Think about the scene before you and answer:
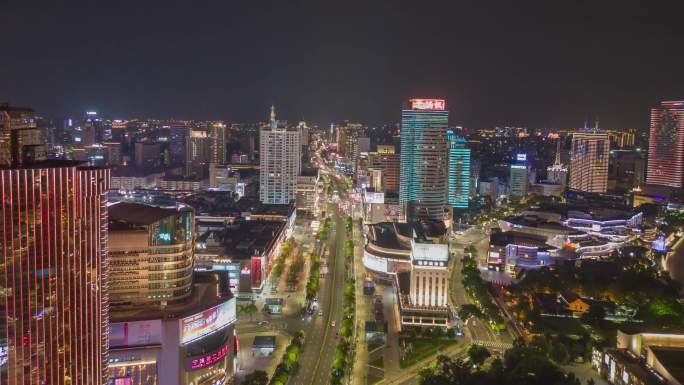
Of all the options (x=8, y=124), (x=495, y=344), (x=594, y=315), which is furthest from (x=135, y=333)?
(x=594, y=315)

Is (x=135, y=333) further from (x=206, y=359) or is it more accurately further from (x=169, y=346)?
(x=206, y=359)

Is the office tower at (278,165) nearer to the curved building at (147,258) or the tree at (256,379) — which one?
the curved building at (147,258)

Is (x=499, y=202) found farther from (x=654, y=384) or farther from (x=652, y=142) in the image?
(x=654, y=384)

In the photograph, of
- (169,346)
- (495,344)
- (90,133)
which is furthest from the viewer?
(90,133)

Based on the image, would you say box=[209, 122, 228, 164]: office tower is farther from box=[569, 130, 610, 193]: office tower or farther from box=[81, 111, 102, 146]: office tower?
box=[569, 130, 610, 193]: office tower

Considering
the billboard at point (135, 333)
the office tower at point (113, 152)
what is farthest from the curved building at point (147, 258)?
the office tower at point (113, 152)

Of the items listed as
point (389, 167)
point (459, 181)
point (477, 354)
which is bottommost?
point (477, 354)

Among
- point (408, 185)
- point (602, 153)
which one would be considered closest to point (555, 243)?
point (408, 185)
